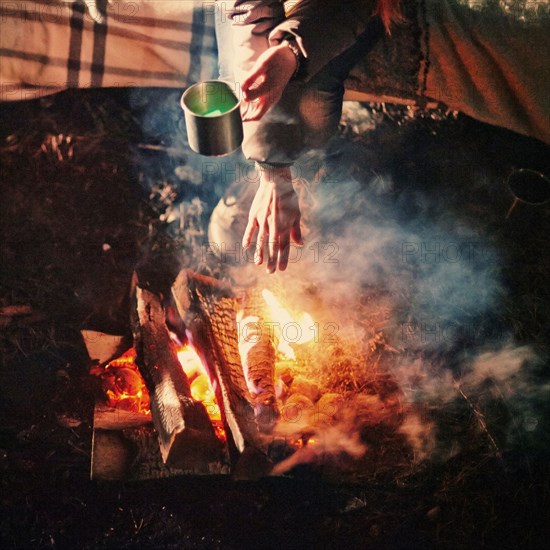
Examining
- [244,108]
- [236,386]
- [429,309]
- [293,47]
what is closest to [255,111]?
[244,108]

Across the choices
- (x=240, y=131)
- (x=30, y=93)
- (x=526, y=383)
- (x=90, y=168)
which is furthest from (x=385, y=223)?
(x=30, y=93)

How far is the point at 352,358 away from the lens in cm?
350

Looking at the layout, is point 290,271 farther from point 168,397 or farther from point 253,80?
point 253,80

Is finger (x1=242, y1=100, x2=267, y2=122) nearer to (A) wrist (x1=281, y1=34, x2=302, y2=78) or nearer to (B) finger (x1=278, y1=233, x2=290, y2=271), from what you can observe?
(A) wrist (x1=281, y1=34, x2=302, y2=78)

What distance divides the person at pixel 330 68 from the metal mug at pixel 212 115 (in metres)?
0.13

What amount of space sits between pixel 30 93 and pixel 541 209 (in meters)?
4.53

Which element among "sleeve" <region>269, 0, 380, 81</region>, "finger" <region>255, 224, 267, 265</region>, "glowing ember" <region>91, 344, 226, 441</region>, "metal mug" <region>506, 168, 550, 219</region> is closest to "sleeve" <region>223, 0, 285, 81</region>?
"sleeve" <region>269, 0, 380, 81</region>

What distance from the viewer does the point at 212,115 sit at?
263 centimetres

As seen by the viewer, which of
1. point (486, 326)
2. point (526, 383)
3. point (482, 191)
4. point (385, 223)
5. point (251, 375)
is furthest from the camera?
point (482, 191)

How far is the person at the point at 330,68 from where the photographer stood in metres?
2.98

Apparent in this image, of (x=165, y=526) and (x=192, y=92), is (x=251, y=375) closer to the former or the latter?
(x=165, y=526)

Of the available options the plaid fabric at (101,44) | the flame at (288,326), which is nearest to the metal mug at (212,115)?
the flame at (288,326)

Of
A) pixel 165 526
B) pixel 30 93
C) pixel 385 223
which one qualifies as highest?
pixel 30 93

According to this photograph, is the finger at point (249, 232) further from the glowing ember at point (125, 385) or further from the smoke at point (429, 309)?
the glowing ember at point (125, 385)
